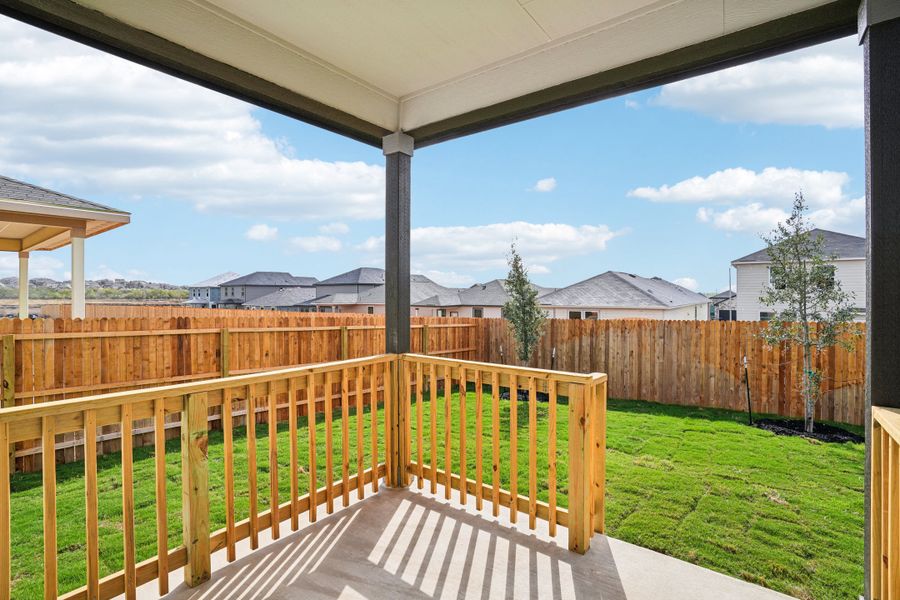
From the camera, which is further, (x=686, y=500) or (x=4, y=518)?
(x=686, y=500)

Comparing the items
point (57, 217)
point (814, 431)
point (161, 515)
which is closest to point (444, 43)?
point (161, 515)

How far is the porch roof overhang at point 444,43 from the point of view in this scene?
1987 millimetres

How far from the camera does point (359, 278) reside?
33656 mm

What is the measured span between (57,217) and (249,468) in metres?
5.98

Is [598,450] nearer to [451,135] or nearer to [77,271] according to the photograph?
[451,135]

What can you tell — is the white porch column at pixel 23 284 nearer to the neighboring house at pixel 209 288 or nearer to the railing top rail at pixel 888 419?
the railing top rail at pixel 888 419

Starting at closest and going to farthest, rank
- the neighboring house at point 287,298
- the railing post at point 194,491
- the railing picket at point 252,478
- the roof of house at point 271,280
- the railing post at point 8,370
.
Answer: the railing post at point 194,491 → the railing picket at point 252,478 → the railing post at point 8,370 → the neighboring house at point 287,298 → the roof of house at point 271,280

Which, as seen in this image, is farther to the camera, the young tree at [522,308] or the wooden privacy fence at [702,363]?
the young tree at [522,308]

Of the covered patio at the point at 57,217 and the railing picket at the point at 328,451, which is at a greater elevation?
the covered patio at the point at 57,217

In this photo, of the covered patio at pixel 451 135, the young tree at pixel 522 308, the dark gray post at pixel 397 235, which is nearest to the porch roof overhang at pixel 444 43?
the covered patio at pixel 451 135

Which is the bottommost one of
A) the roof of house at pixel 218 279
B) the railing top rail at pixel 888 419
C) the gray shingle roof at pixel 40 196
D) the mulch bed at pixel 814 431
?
the mulch bed at pixel 814 431

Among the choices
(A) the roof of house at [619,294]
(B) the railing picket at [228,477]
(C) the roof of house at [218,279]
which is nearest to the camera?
(B) the railing picket at [228,477]

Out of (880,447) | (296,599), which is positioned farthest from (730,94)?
(296,599)

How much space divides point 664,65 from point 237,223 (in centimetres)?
5028
